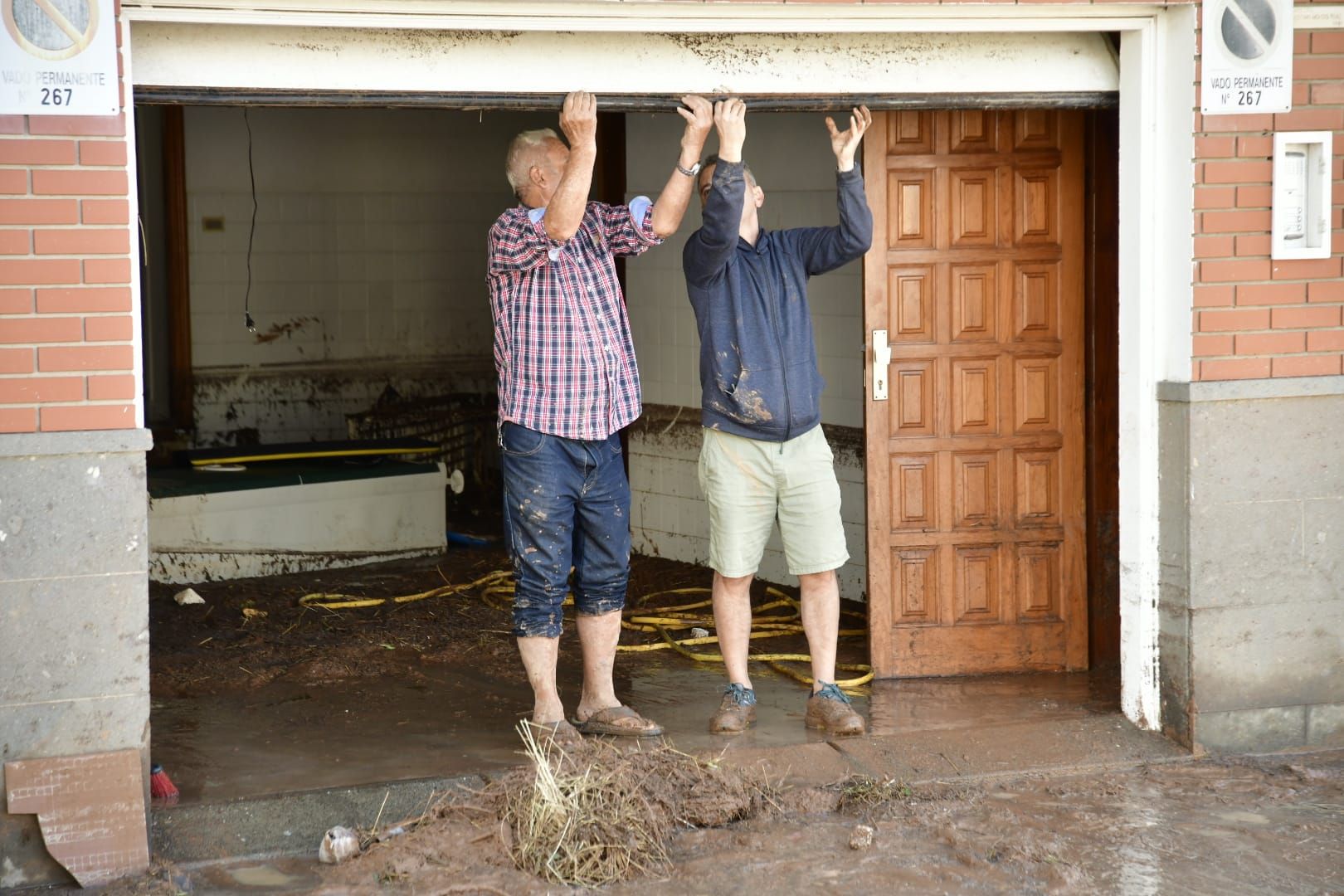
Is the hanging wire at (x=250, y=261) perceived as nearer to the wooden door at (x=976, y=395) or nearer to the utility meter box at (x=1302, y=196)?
the wooden door at (x=976, y=395)

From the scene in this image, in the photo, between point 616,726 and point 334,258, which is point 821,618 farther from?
point 334,258

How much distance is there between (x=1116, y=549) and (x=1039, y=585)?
0.35 meters

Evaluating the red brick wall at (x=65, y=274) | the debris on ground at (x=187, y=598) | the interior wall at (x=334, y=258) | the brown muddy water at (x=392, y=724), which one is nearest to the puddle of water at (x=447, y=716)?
the brown muddy water at (x=392, y=724)

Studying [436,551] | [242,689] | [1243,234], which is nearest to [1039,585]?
[1243,234]

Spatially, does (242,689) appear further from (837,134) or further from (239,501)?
(837,134)

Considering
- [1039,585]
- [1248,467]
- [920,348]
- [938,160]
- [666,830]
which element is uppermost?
[938,160]

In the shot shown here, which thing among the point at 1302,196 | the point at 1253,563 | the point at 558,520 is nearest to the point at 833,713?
the point at 558,520

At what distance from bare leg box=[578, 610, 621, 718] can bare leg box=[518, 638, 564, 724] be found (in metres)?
0.17

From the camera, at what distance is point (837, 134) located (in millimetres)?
5410

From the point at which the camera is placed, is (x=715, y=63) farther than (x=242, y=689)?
No

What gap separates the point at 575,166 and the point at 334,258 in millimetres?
7812

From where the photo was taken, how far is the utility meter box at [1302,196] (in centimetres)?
531

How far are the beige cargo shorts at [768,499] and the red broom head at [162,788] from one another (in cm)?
200

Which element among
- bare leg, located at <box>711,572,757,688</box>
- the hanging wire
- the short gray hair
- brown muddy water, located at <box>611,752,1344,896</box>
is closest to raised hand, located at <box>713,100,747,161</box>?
the short gray hair
